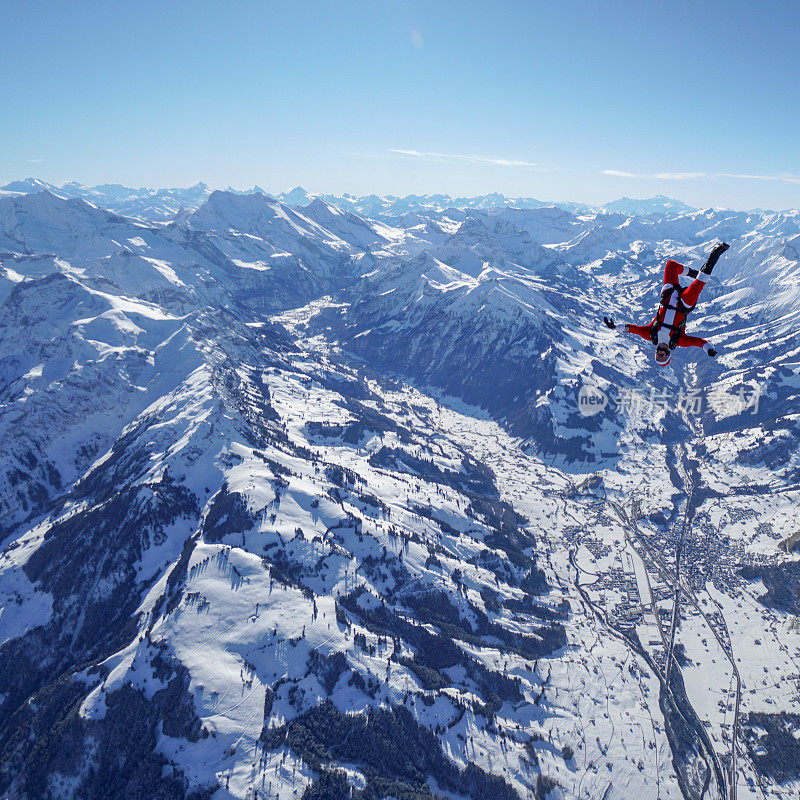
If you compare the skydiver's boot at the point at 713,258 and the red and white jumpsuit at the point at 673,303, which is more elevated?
the skydiver's boot at the point at 713,258

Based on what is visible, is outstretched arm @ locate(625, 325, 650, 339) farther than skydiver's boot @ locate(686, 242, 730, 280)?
Yes

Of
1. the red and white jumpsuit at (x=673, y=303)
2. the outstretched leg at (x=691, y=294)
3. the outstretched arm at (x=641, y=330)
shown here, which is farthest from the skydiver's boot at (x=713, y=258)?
the outstretched arm at (x=641, y=330)

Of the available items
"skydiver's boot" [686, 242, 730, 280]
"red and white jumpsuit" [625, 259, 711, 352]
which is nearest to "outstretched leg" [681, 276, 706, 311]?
"red and white jumpsuit" [625, 259, 711, 352]

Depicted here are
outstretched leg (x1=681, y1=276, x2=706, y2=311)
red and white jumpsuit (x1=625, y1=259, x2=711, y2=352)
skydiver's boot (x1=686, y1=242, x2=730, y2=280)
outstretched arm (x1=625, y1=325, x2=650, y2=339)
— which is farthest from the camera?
outstretched arm (x1=625, y1=325, x2=650, y2=339)

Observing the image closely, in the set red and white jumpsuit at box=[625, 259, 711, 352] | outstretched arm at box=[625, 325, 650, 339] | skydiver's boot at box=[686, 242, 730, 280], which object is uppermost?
skydiver's boot at box=[686, 242, 730, 280]

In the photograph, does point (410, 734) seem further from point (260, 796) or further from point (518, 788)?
point (260, 796)

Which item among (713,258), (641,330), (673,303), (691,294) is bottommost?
(641,330)

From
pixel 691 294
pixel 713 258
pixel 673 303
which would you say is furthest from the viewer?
pixel 673 303

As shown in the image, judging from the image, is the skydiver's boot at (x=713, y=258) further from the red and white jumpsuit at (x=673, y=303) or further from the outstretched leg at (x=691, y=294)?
the red and white jumpsuit at (x=673, y=303)

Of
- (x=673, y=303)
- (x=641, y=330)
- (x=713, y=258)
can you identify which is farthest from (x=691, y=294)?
(x=713, y=258)

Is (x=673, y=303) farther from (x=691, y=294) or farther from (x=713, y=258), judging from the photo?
(x=713, y=258)

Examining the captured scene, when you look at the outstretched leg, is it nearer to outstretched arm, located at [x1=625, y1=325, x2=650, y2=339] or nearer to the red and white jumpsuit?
the red and white jumpsuit

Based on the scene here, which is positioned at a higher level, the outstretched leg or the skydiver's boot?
the skydiver's boot
